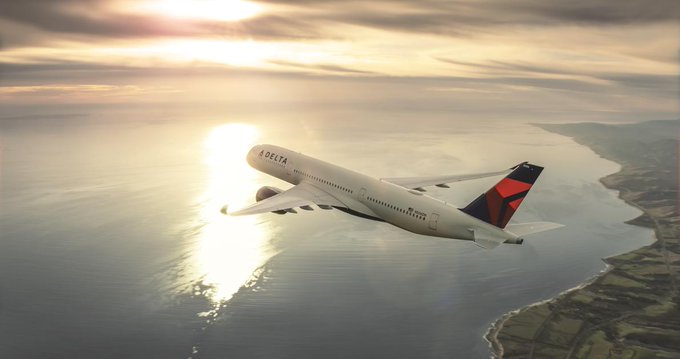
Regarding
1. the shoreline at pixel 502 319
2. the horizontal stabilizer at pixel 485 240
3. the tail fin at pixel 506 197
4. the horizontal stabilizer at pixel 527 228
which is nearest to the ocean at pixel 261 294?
the shoreline at pixel 502 319

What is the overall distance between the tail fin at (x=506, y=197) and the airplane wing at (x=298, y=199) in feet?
79.4

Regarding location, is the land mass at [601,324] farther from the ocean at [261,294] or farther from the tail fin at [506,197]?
the tail fin at [506,197]

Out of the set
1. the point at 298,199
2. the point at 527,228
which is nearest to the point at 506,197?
the point at 527,228

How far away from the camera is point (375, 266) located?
172 metres

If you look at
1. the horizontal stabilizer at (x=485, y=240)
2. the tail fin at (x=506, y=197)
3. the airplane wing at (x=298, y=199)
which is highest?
the tail fin at (x=506, y=197)

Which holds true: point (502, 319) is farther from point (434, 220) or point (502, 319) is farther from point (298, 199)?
point (298, 199)

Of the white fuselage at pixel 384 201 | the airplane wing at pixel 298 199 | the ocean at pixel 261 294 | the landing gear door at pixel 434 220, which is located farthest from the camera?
the ocean at pixel 261 294

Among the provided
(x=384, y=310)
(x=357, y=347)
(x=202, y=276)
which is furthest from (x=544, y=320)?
(x=202, y=276)

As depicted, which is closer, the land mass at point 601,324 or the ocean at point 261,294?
the ocean at point 261,294

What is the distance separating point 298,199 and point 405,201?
18.9 metres

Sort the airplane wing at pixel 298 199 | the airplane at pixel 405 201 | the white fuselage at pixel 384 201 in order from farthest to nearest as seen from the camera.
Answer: the airplane wing at pixel 298 199 → the white fuselage at pixel 384 201 → the airplane at pixel 405 201

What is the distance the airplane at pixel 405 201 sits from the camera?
225ft

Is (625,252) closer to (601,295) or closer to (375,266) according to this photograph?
(601,295)

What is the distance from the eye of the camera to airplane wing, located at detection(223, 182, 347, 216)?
81250 millimetres
